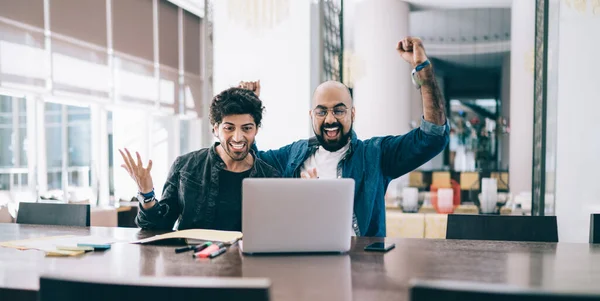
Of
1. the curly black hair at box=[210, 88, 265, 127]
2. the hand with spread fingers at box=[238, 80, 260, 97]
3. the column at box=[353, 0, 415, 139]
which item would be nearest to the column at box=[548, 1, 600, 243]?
the hand with spread fingers at box=[238, 80, 260, 97]

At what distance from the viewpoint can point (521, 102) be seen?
9148 mm

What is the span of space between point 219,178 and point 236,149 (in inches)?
5.9

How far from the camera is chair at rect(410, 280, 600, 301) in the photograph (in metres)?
0.66

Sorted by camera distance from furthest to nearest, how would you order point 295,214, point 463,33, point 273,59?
point 463,33
point 273,59
point 295,214

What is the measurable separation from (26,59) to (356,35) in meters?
5.95

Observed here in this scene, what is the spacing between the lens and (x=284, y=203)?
55.2 inches

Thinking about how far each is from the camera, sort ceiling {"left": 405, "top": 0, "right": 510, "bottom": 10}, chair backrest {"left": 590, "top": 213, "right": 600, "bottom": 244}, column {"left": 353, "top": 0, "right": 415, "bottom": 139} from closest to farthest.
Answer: chair backrest {"left": 590, "top": 213, "right": 600, "bottom": 244}, ceiling {"left": 405, "top": 0, "right": 510, "bottom": 10}, column {"left": 353, "top": 0, "right": 415, "bottom": 139}

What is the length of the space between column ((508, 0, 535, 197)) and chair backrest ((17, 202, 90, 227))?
8.32 meters

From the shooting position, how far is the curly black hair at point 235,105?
2.06m

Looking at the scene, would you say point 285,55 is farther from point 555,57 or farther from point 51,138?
point 51,138

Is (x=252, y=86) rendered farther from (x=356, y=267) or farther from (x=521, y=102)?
(x=521, y=102)

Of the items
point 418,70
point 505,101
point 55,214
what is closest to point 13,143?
point 55,214

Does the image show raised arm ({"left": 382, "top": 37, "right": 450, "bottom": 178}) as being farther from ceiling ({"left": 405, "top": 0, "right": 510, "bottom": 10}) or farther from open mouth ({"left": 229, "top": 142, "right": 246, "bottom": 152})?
ceiling ({"left": 405, "top": 0, "right": 510, "bottom": 10})

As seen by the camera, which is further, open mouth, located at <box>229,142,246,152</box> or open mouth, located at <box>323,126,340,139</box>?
open mouth, located at <box>323,126,340,139</box>
